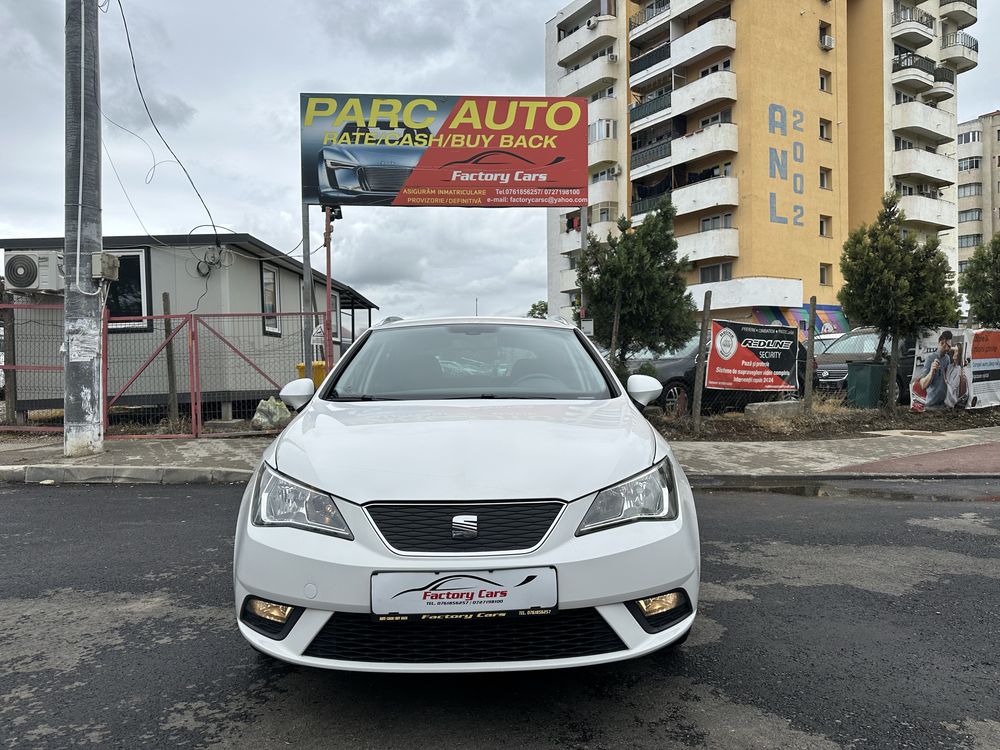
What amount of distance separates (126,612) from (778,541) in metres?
4.00

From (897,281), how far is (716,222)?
23492mm

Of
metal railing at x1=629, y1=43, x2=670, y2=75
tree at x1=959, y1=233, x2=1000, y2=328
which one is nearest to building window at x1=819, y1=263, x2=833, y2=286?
metal railing at x1=629, y1=43, x2=670, y2=75

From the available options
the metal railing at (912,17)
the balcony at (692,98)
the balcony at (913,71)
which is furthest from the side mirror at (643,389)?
the metal railing at (912,17)

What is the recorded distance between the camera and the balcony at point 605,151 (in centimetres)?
3847

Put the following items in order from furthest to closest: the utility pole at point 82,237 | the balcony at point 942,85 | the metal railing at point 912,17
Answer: the balcony at point 942,85, the metal railing at point 912,17, the utility pole at point 82,237

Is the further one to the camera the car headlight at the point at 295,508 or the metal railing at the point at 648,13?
the metal railing at the point at 648,13

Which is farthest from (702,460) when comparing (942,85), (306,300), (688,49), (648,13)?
(942,85)

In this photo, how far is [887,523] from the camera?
543 cm

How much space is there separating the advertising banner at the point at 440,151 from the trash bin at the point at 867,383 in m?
5.83

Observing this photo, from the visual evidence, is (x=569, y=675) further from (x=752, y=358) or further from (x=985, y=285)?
(x=985, y=285)

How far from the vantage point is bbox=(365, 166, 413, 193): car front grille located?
40.0ft

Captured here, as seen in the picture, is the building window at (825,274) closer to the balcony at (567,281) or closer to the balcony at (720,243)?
the balcony at (720,243)

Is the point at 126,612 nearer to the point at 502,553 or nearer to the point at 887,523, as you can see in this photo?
the point at 502,553

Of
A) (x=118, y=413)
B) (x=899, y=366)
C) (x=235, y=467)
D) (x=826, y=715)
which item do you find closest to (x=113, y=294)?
(x=118, y=413)
